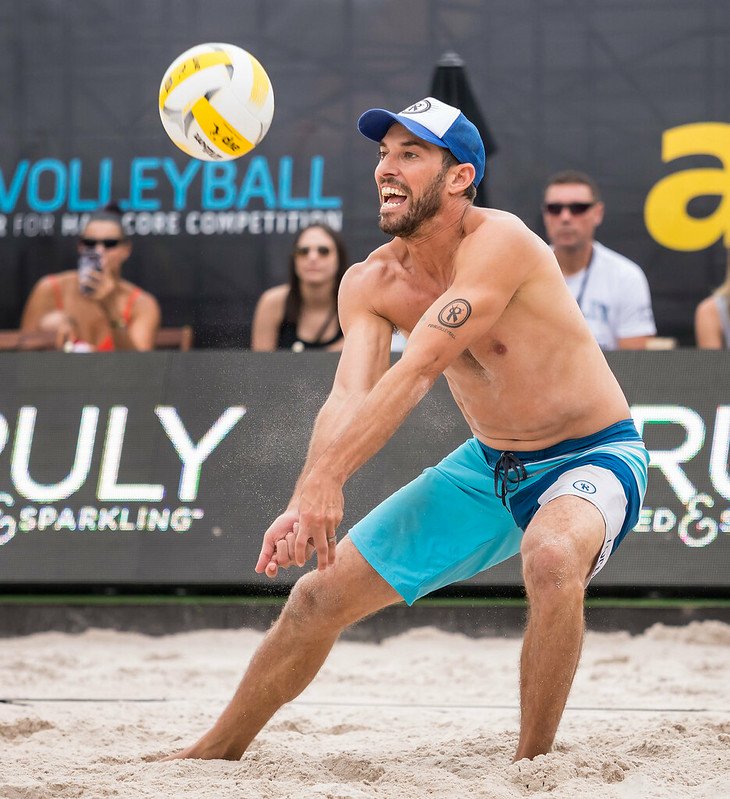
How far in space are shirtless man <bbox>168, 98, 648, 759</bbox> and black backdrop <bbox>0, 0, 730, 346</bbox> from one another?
11.9ft

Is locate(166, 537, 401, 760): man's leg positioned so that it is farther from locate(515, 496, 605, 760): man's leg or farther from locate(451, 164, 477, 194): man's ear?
locate(451, 164, 477, 194): man's ear

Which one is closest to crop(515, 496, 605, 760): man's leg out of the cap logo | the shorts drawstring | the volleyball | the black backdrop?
the shorts drawstring

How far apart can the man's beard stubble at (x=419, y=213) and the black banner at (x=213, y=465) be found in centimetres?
221

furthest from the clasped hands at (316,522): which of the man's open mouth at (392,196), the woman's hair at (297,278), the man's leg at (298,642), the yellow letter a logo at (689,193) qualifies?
the yellow letter a logo at (689,193)

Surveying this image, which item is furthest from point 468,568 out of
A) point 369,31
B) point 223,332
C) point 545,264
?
point 369,31

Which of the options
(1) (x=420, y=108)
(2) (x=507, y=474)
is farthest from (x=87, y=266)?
(2) (x=507, y=474)

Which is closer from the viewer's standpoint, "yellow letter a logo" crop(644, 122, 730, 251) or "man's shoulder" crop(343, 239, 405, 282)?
"man's shoulder" crop(343, 239, 405, 282)

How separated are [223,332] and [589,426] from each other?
4.03 m

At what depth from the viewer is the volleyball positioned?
442 cm

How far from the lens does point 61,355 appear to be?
616cm

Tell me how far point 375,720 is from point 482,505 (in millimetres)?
1111

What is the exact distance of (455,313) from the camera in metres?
3.37

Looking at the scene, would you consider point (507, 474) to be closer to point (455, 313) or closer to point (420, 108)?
point (455, 313)

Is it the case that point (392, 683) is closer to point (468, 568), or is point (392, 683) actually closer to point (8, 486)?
point (468, 568)
